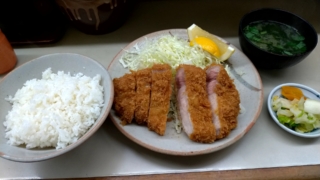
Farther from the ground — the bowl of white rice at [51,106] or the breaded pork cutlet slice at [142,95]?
the bowl of white rice at [51,106]

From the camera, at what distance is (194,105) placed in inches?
44.4

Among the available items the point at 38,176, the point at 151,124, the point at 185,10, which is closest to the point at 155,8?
the point at 185,10

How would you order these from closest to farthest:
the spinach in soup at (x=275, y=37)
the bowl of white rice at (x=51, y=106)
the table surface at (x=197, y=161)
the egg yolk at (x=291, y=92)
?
1. the bowl of white rice at (x=51, y=106)
2. the table surface at (x=197, y=161)
3. the egg yolk at (x=291, y=92)
4. the spinach in soup at (x=275, y=37)

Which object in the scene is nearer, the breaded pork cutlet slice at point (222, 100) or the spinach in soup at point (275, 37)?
the breaded pork cutlet slice at point (222, 100)

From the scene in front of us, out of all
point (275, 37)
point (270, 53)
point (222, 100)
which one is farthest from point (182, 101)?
point (275, 37)

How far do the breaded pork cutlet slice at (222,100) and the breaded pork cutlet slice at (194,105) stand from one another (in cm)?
3

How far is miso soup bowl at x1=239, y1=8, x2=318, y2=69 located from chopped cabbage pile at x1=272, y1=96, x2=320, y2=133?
0.19 metres

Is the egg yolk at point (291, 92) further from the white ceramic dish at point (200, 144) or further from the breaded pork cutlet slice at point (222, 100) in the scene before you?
the breaded pork cutlet slice at point (222, 100)

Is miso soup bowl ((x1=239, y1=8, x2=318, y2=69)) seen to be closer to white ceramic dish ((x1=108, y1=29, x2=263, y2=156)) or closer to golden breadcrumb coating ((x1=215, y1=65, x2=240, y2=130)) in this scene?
white ceramic dish ((x1=108, y1=29, x2=263, y2=156))

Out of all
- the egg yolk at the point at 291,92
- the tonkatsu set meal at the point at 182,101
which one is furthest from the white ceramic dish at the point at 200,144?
the egg yolk at the point at 291,92

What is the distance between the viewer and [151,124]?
1120mm

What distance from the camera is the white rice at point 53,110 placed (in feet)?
3.19

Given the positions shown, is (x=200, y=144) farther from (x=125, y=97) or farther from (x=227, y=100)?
(x=125, y=97)

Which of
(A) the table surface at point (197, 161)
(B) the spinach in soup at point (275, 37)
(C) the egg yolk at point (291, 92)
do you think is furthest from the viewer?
(B) the spinach in soup at point (275, 37)
